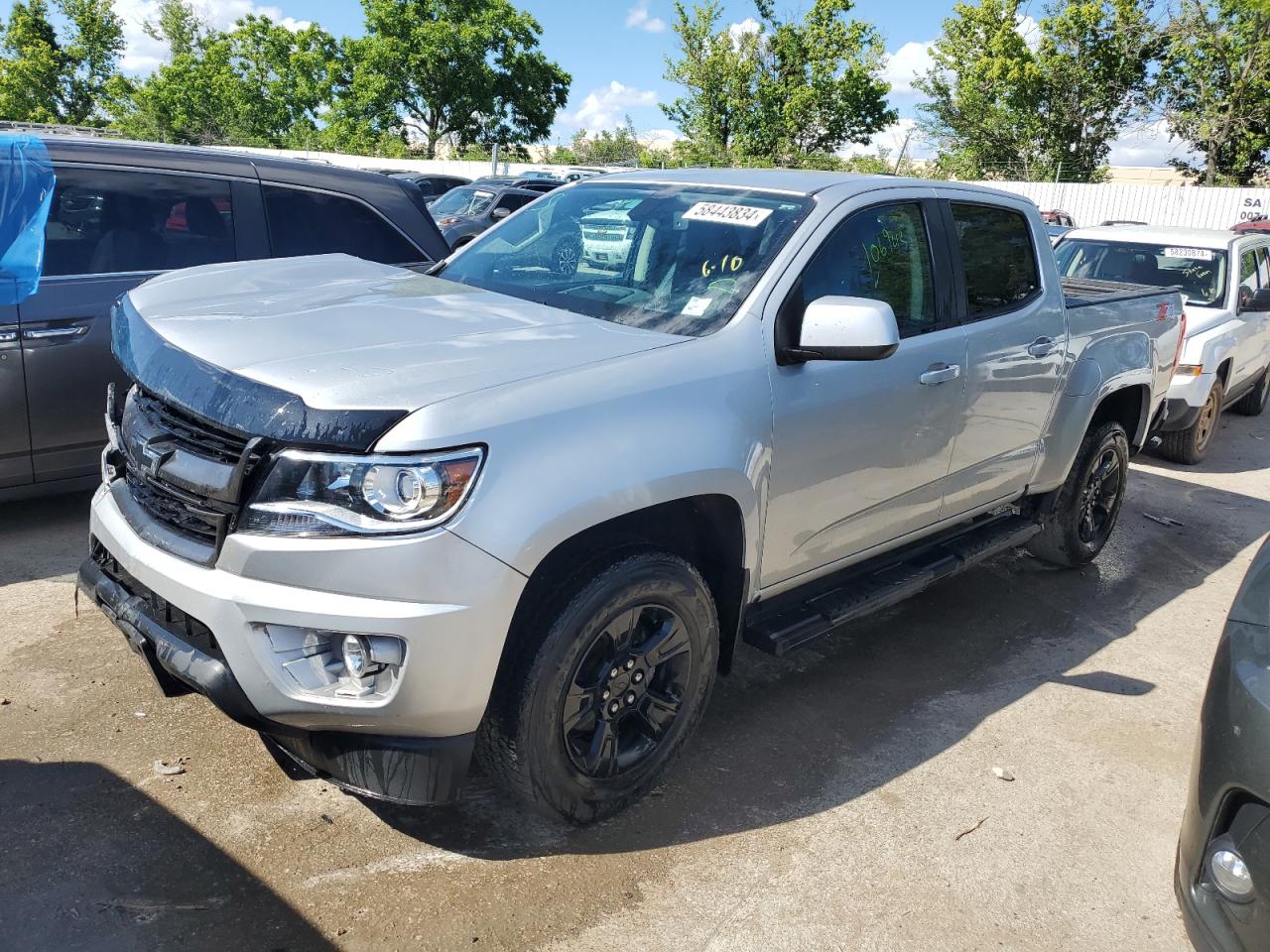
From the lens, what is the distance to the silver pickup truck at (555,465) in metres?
2.34

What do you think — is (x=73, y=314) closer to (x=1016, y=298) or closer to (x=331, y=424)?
(x=331, y=424)

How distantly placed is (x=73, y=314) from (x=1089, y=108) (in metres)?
43.7

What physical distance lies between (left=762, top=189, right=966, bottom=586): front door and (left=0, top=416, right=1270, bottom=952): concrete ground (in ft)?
2.29

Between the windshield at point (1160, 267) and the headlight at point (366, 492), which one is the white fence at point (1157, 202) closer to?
the windshield at point (1160, 267)

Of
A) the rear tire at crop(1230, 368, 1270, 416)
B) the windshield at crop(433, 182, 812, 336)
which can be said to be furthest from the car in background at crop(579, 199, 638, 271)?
the rear tire at crop(1230, 368, 1270, 416)

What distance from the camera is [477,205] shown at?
16.3 m

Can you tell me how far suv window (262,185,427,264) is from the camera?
17.3ft

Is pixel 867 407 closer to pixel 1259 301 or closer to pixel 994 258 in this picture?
pixel 994 258

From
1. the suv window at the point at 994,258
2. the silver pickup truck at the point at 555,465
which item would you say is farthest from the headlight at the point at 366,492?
the suv window at the point at 994,258

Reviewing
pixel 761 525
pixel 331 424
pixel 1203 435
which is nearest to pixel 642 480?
pixel 761 525

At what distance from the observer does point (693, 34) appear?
41.2m

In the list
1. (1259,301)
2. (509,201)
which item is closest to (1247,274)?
(1259,301)

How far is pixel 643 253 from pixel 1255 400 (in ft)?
30.2

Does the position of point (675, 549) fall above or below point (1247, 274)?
below
